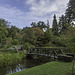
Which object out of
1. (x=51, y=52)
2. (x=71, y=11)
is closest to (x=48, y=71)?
(x=51, y=52)

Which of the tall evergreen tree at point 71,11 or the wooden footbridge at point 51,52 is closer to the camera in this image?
the wooden footbridge at point 51,52

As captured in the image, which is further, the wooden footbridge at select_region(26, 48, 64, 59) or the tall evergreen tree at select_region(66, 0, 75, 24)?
the tall evergreen tree at select_region(66, 0, 75, 24)

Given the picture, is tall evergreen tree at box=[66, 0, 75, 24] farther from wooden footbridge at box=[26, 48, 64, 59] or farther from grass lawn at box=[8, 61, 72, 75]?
grass lawn at box=[8, 61, 72, 75]

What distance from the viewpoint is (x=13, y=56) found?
7613mm

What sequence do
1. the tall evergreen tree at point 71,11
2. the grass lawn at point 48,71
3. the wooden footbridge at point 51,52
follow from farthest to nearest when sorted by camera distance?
the tall evergreen tree at point 71,11 → the wooden footbridge at point 51,52 → the grass lawn at point 48,71

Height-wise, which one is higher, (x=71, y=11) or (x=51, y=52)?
(x=71, y=11)

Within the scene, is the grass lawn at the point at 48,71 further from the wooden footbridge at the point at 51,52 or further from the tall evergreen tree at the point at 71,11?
the tall evergreen tree at the point at 71,11

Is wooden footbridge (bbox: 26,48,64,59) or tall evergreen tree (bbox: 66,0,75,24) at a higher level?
tall evergreen tree (bbox: 66,0,75,24)

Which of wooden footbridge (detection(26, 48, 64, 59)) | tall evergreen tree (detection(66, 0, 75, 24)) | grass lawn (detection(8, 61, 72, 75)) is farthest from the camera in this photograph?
tall evergreen tree (detection(66, 0, 75, 24))

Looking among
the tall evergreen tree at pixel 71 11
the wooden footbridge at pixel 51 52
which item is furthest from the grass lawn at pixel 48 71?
the tall evergreen tree at pixel 71 11

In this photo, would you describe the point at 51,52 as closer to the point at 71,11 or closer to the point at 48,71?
the point at 48,71

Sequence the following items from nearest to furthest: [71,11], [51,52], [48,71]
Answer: [48,71] → [51,52] → [71,11]

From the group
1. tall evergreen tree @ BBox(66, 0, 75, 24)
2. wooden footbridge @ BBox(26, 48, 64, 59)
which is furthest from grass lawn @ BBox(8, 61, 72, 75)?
tall evergreen tree @ BBox(66, 0, 75, 24)

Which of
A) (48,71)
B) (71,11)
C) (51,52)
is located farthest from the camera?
(71,11)
